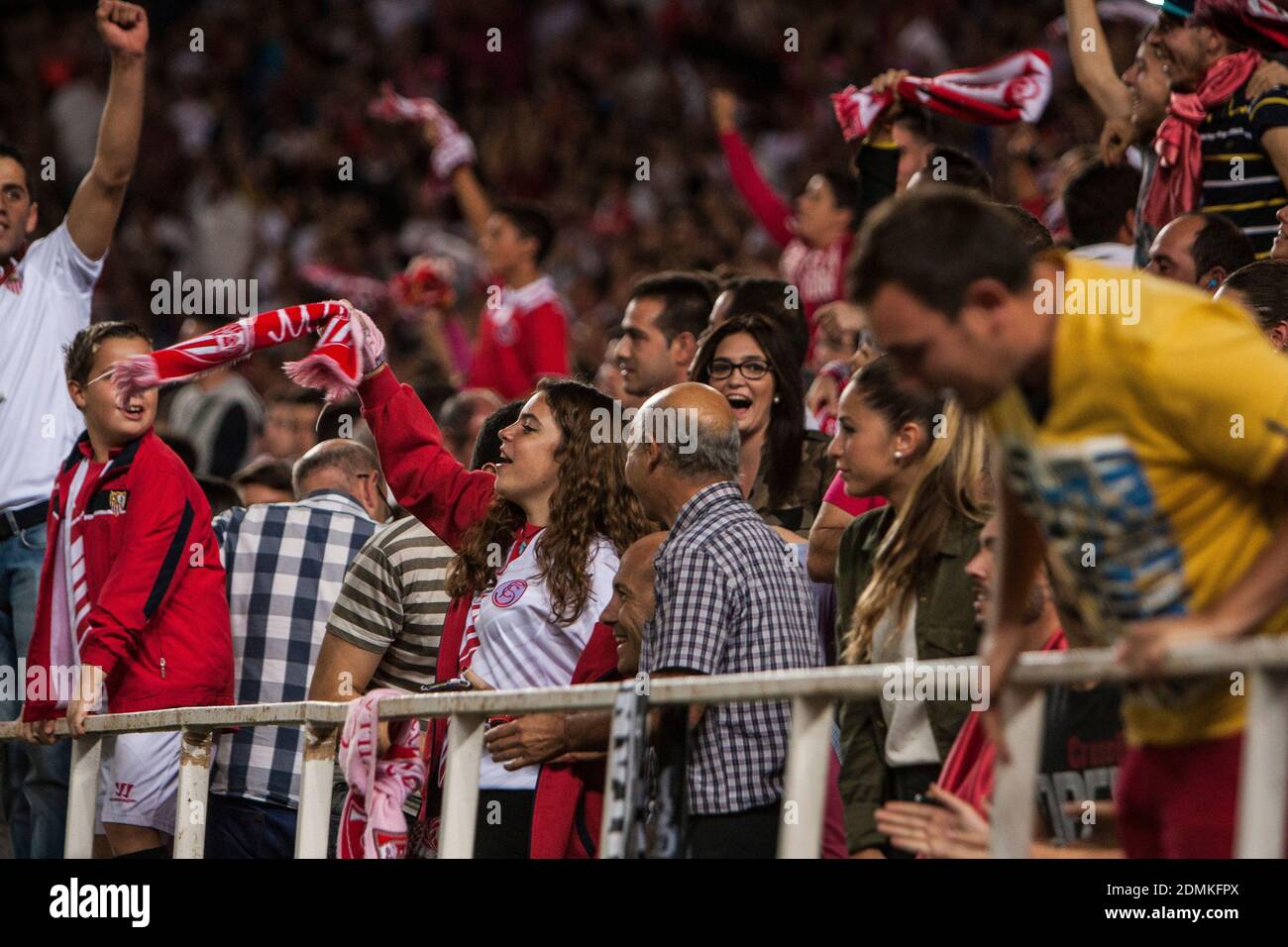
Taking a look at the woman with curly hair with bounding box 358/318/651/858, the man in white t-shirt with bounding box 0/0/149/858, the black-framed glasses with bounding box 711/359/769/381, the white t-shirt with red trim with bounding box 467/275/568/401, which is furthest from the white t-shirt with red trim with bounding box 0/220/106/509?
the white t-shirt with red trim with bounding box 467/275/568/401

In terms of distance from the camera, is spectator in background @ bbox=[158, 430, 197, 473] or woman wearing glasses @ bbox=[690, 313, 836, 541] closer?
woman wearing glasses @ bbox=[690, 313, 836, 541]

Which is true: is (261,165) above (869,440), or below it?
above

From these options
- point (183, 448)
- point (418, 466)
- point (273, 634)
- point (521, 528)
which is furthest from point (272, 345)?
point (183, 448)

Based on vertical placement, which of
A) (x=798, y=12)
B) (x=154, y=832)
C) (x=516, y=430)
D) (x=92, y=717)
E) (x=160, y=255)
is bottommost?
(x=154, y=832)

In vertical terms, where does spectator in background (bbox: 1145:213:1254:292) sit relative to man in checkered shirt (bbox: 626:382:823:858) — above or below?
above

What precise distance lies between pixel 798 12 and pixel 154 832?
9886 millimetres

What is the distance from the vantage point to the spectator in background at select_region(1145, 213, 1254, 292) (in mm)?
4715

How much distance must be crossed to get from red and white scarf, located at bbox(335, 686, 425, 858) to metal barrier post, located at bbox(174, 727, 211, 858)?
0.50 m

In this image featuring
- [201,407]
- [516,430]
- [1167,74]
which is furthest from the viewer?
Answer: [201,407]

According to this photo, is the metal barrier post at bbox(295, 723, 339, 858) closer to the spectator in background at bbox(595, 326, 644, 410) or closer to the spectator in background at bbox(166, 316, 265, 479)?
the spectator in background at bbox(595, 326, 644, 410)

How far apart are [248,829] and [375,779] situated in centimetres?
114

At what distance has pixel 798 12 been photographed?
531 inches
